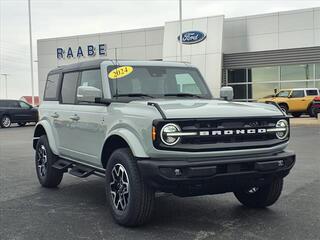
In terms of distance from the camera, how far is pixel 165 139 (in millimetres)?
4672

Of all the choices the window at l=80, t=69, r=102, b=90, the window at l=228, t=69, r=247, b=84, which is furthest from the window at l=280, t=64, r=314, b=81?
the window at l=80, t=69, r=102, b=90

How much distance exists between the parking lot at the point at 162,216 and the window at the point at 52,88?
1.50 m

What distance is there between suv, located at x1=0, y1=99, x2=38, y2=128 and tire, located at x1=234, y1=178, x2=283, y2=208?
75.5ft

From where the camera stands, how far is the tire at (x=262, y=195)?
5.73 metres

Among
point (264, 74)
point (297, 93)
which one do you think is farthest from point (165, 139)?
point (264, 74)

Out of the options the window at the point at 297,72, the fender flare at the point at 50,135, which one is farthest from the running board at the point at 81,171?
the window at the point at 297,72

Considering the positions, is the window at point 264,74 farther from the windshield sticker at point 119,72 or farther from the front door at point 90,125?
the windshield sticker at point 119,72

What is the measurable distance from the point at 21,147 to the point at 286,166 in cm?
1109

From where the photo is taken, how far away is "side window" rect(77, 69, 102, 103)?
225 inches

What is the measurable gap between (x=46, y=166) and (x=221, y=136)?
3.71 metres

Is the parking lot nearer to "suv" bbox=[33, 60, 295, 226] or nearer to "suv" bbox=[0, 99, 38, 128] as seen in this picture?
"suv" bbox=[33, 60, 295, 226]

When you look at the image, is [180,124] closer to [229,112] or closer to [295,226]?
[229,112]

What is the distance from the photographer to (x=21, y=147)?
1462 cm

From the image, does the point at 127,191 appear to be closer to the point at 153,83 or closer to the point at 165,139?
the point at 165,139
